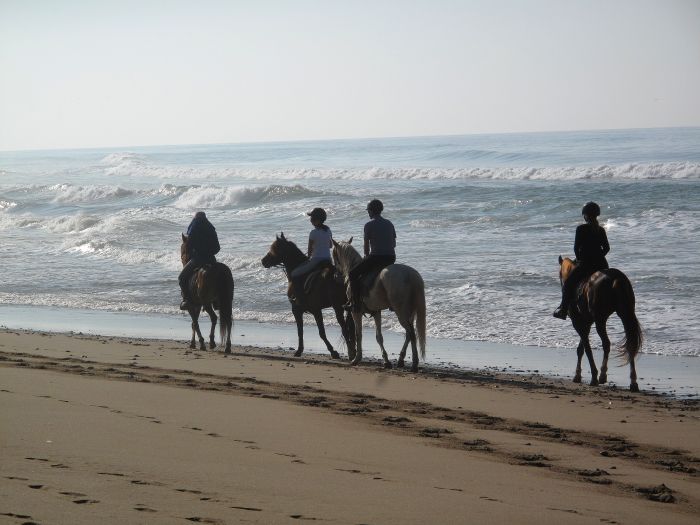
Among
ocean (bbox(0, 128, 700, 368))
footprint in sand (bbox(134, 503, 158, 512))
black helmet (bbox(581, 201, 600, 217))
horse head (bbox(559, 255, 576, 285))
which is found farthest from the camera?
ocean (bbox(0, 128, 700, 368))

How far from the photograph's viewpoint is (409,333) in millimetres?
12523

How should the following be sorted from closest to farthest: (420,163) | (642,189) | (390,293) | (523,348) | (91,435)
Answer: (91,435) → (390,293) → (523,348) → (642,189) → (420,163)

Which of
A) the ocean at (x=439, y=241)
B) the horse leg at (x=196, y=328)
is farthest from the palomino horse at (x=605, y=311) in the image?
the horse leg at (x=196, y=328)

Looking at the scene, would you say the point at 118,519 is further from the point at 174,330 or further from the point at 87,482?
the point at 174,330

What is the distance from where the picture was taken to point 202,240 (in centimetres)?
1473

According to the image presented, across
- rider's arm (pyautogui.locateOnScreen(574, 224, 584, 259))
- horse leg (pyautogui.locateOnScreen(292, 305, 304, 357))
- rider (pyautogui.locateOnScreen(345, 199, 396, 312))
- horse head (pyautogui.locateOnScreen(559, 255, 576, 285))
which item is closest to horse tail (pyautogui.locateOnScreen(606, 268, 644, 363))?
rider's arm (pyautogui.locateOnScreen(574, 224, 584, 259))

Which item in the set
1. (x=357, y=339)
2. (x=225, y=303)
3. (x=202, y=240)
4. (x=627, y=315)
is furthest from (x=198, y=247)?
(x=627, y=315)

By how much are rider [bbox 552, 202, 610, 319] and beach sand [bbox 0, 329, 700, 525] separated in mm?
1327

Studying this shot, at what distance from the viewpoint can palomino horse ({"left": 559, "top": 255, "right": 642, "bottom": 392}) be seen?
1111cm

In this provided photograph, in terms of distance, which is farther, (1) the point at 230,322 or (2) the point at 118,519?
(1) the point at 230,322

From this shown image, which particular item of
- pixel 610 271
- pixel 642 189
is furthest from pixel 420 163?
pixel 610 271

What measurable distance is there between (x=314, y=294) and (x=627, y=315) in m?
4.56

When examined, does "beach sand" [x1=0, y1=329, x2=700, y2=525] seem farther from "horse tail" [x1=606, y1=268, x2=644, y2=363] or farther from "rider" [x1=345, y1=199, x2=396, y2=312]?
"rider" [x1=345, y1=199, x2=396, y2=312]

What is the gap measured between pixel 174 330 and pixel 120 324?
122cm
